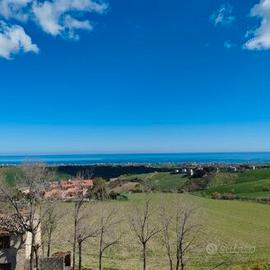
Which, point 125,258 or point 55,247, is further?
Answer: point 55,247

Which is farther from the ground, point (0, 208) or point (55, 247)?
point (0, 208)

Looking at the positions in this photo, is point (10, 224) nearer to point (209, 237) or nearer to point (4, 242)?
point (4, 242)

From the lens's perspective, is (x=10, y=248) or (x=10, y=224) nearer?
(x=10, y=224)

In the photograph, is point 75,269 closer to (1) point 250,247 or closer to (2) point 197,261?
(2) point 197,261

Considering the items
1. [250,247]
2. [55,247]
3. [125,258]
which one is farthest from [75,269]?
[250,247]

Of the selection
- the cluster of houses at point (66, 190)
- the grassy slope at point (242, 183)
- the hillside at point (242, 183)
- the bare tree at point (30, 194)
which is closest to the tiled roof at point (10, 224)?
the bare tree at point (30, 194)

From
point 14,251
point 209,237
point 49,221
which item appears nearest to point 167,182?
point 209,237

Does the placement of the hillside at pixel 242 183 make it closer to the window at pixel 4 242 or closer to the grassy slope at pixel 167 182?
the grassy slope at pixel 167 182

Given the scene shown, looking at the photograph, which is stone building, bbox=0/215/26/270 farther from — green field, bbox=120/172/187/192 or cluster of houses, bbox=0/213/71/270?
green field, bbox=120/172/187/192
